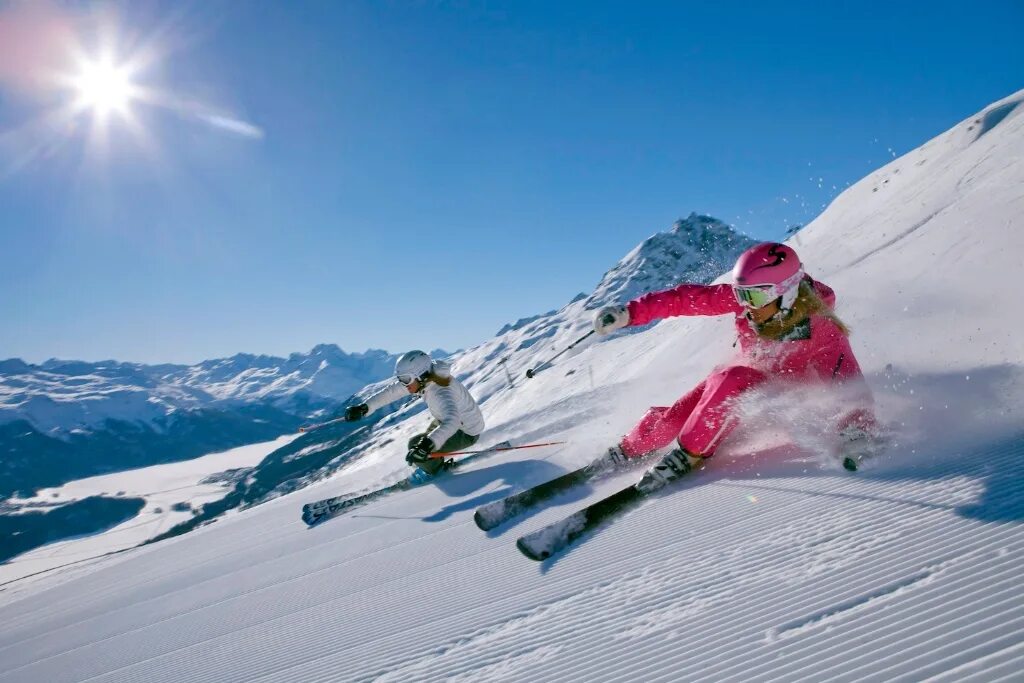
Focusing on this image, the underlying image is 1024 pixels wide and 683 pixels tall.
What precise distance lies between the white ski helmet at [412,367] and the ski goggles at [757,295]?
5.05m

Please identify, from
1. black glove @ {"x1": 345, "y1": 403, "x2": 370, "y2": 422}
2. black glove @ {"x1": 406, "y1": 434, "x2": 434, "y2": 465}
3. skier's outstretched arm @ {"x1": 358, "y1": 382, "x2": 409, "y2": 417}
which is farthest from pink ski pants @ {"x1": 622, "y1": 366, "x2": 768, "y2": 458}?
black glove @ {"x1": 345, "y1": 403, "x2": 370, "y2": 422}

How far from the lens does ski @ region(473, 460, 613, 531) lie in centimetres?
509

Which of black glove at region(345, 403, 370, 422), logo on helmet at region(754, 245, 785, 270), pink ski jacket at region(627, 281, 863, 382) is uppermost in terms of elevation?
black glove at region(345, 403, 370, 422)

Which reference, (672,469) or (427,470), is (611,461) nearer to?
(672,469)

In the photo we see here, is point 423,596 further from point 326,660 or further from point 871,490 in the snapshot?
point 871,490

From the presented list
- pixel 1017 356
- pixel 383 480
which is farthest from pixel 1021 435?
pixel 383 480

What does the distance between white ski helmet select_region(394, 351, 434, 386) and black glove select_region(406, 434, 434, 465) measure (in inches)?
39.9

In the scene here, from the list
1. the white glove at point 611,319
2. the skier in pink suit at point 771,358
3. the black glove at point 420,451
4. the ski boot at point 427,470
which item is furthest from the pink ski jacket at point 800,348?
the ski boot at point 427,470

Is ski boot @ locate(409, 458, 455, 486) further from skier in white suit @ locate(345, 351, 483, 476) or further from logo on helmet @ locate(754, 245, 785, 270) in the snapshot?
logo on helmet @ locate(754, 245, 785, 270)

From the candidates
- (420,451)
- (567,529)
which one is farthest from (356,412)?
(567,529)

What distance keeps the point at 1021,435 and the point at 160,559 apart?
10.7 metres

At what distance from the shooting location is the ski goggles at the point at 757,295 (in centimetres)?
474

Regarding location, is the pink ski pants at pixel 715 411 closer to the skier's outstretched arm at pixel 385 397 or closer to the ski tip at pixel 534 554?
the ski tip at pixel 534 554

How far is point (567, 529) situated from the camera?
13.5 ft
